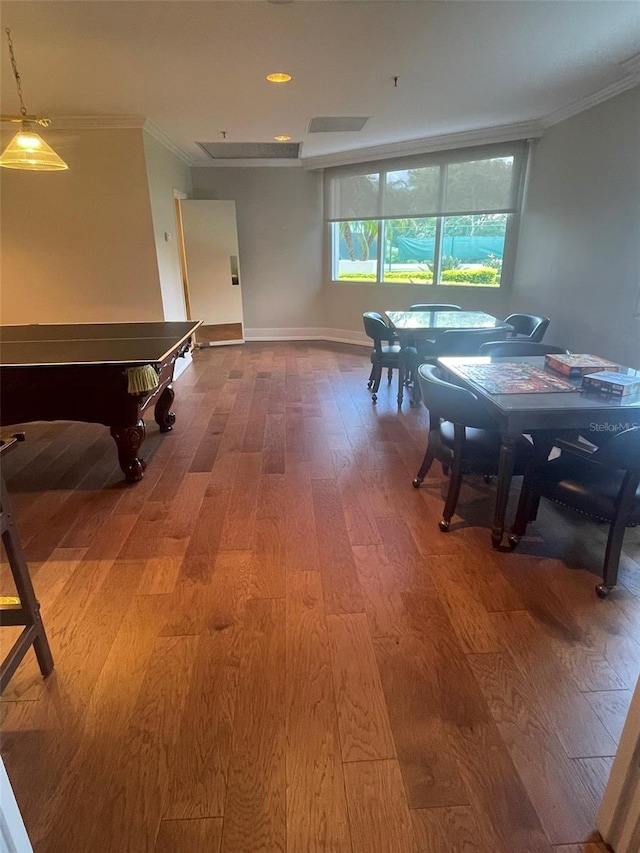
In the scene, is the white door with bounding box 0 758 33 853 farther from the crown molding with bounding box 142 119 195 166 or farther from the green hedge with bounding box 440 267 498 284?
the green hedge with bounding box 440 267 498 284

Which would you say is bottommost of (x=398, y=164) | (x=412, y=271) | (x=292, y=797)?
(x=292, y=797)

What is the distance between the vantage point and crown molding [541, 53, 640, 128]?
3.42m

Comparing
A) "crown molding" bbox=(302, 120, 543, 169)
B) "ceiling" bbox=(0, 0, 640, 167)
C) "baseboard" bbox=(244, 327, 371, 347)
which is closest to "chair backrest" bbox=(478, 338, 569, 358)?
"ceiling" bbox=(0, 0, 640, 167)

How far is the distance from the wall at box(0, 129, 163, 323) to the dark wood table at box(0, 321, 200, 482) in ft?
6.56

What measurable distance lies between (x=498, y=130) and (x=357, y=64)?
278cm

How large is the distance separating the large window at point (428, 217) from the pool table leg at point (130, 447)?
4.77 meters

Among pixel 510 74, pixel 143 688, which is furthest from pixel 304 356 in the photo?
pixel 143 688

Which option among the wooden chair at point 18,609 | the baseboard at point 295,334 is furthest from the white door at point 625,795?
the baseboard at point 295,334

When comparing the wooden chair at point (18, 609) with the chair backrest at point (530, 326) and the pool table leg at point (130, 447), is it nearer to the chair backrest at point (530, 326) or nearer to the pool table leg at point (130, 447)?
the pool table leg at point (130, 447)

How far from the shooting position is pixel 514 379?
7.88 feet

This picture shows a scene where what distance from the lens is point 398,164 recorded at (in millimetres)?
6312

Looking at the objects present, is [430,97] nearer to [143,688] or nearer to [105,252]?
[105,252]

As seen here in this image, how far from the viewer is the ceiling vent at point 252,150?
5.84 m

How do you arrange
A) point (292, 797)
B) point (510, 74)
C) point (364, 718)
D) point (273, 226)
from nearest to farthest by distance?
1. point (292, 797)
2. point (364, 718)
3. point (510, 74)
4. point (273, 226)
